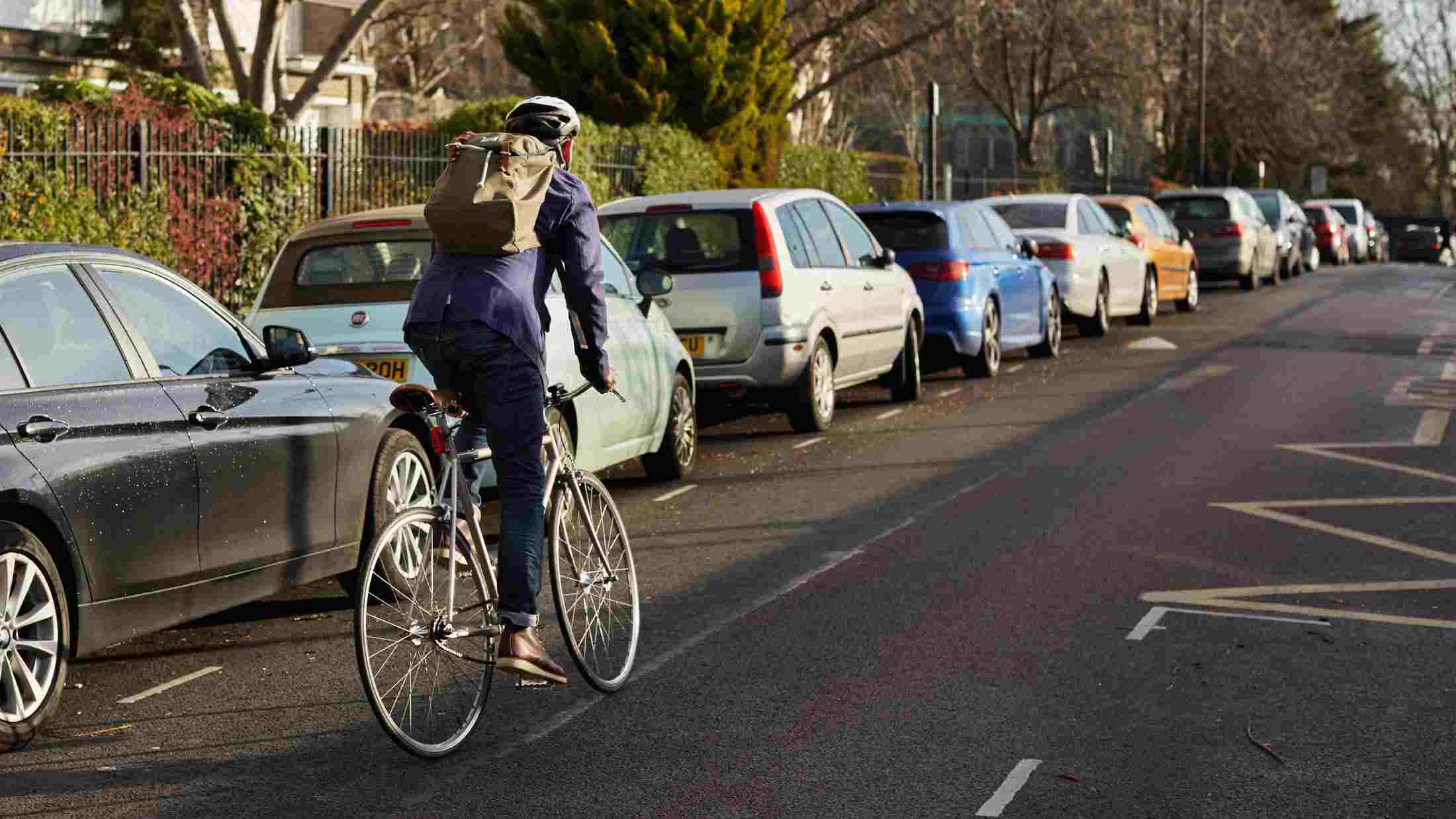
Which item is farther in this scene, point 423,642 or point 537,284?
point 537,284

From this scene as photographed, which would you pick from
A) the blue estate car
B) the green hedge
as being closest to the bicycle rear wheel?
the blue estate car

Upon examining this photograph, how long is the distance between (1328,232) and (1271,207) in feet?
38.0

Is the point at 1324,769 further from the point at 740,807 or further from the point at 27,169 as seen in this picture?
the point at 27,169

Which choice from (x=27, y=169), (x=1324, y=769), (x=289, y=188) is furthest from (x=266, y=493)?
(x=289, y=188)

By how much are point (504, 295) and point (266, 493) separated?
5.27 feet

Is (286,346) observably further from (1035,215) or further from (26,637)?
(1035,215)

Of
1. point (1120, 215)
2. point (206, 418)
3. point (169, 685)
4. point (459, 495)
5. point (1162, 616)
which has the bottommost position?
point (169, 685)

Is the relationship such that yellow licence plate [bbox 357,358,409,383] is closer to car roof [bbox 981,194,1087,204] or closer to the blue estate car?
the blue estate car

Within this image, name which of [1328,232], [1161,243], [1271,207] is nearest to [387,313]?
[1161,243]

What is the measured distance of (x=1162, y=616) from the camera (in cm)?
770

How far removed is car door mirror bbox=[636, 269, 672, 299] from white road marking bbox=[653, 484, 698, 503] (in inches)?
54.7

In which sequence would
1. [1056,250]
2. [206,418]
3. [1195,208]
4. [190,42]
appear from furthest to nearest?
[1195,208]
[190,42]
[1056,250]
[206,418]

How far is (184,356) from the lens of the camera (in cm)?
Result: 689

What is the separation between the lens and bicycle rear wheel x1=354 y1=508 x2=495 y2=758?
5453mm
